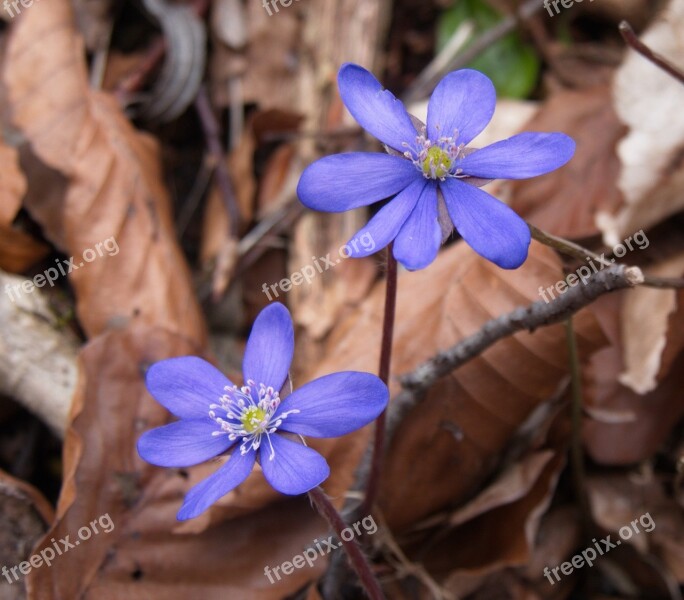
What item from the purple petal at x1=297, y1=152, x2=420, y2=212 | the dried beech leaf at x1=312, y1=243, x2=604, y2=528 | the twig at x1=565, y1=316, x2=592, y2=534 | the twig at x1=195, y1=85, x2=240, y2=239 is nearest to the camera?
the purple petal at x1=297, y1=152, x2=420, y2=212

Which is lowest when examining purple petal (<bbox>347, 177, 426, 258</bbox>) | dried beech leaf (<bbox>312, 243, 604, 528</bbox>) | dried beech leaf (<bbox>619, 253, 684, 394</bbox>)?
dried beech leaf (<bbox>619, 253, 684, 394</bbox>)

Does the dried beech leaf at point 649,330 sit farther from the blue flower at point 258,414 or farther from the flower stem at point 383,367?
the blue flower at point 258,414

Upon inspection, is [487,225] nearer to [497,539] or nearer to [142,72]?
[497,539]

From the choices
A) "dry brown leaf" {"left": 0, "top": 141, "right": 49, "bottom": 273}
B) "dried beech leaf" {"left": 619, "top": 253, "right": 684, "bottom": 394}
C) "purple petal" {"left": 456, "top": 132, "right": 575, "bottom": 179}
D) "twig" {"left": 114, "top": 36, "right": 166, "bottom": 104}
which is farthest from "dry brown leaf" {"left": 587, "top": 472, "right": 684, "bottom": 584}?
"twig" {"left": 114, "top": 36, "right": 166, "bottom": 104}

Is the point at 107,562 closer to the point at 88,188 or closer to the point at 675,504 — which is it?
the point at 88,188

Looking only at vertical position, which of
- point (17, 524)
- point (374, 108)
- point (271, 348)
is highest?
point (374, 108)

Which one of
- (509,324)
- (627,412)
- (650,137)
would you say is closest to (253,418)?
(509,324)

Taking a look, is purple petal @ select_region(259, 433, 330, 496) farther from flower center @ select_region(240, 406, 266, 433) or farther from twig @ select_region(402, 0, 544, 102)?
twig @ select_region(402, 0, 544, 102)
